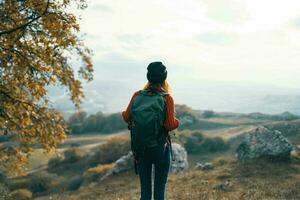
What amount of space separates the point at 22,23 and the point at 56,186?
59.1 m

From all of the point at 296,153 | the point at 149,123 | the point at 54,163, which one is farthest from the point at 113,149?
the point at 149,123

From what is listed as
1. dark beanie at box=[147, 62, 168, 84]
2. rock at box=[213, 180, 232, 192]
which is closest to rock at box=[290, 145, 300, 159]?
rock at box=[213, 180, 232, 192]

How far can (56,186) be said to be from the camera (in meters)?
75.1

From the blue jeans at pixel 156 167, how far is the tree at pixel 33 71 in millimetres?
9407

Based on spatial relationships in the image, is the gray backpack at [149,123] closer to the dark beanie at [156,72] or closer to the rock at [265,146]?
the dark beanie at [156,72]

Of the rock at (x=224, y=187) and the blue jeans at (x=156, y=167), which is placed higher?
the blue jeans at (x=156, y=167)

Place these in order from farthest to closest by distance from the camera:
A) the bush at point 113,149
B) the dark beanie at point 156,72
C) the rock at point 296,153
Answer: the bush at point 113,149
the rock at point 296,153
the dark beanie at point 156,72

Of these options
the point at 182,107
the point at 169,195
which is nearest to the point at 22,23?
the point at 169,195

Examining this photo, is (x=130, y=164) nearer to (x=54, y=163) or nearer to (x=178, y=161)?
(x=178, y=161)

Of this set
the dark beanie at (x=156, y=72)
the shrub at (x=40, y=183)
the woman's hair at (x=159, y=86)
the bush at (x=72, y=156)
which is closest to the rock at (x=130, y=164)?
the woman's hair at (x=159, y=86)

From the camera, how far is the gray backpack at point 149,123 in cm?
1037

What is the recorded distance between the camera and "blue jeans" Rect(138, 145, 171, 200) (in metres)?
10.5

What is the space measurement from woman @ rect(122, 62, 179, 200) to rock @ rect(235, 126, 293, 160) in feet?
62.1

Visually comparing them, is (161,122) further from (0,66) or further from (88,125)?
(88,125)
